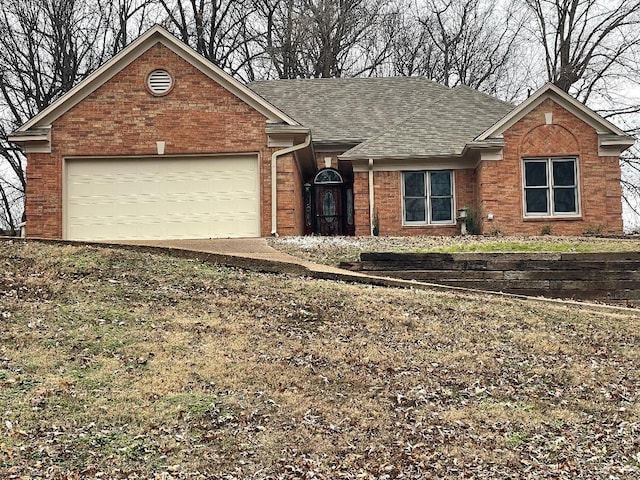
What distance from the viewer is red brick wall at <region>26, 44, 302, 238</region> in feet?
61.5

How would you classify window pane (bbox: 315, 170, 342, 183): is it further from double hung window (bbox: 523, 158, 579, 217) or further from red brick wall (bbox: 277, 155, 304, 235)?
double hung window (bbox: 523, 158, 579, 217)

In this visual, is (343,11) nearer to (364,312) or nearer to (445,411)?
(364,312)

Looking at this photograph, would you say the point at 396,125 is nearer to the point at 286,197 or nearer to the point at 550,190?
the point at 550,190

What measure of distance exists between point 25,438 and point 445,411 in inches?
142

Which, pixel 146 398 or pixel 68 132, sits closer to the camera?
pixel 146 398

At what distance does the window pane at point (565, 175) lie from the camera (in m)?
20.2

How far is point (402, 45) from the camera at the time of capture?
3659 cm

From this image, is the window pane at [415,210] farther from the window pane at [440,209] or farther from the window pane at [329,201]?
the window pane at [329,201]

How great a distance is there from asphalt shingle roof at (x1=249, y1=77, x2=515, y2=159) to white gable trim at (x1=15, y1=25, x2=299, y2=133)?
335cm

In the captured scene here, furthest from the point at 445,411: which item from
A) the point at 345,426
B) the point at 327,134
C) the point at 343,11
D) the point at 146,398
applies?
the point at 343,11

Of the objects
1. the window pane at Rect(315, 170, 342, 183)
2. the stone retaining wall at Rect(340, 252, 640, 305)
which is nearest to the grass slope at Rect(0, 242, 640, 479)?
the stone retaining wall at Rect(340, 252, 640, 305)

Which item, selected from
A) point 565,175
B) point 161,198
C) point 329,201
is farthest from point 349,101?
point 161,198

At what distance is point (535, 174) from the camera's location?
20281mm

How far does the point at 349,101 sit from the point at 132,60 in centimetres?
912
